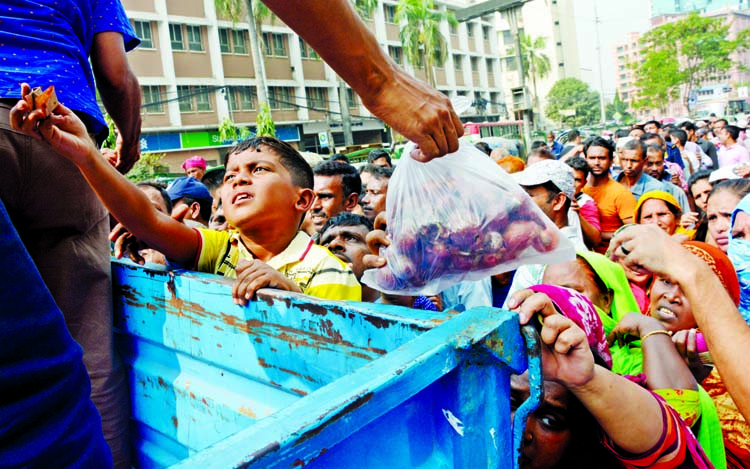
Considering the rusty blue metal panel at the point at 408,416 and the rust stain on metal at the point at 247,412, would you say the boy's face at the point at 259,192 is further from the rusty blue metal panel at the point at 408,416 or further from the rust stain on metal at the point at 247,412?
the rusty blue metal panel at the point at 408,416

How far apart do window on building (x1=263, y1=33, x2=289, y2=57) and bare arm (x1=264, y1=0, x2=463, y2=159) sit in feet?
96.8

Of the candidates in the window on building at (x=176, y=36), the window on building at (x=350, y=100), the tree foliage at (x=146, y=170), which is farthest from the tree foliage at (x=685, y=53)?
the tree foliage at (x=146, y=170)

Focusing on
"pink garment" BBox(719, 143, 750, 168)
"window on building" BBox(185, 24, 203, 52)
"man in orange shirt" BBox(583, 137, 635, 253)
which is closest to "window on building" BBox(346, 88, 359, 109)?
"window on building" BBox(185, 24, 203, 52)

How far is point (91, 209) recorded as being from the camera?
163cm

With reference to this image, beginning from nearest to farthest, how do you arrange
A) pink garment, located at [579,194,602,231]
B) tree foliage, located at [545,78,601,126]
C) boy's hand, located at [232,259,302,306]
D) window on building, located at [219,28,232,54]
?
boy's hand, located at [232,259,302,306], pink garment, located at [579,194,602,231], window on building, located at [219,28,232,54], tree foliage, located at [545,78,601,126]

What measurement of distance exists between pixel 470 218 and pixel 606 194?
3600 millimetres

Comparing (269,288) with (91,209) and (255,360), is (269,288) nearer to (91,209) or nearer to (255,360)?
(255,360)

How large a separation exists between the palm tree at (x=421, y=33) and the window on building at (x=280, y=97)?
9435 mm

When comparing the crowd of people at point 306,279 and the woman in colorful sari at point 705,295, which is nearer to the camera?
the crowd of people at point 306,279

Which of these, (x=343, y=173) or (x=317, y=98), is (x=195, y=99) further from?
(x=343, y=173)

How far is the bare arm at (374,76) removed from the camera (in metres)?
1.13

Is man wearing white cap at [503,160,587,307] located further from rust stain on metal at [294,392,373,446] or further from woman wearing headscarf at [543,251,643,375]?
rust stain on metal at [294,392,373,446]

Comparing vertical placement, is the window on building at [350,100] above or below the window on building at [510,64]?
below

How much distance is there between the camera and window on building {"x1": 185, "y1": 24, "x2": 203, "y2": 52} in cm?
2575
